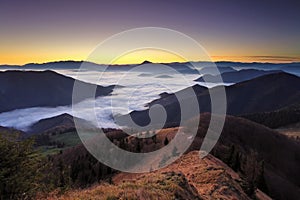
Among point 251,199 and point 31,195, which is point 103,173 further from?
point 31,195

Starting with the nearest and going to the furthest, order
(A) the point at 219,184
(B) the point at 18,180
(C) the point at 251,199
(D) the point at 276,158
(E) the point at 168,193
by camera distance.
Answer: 1. (B) the point at 18,180
2. (E) the point at 168,193
3. (A) the point at 219,184
4. (C) the point at 251,199
5. (D) the point at 276,158

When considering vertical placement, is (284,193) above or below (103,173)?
below

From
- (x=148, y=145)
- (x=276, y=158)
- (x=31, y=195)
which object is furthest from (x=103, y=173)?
(x=276, y=158)

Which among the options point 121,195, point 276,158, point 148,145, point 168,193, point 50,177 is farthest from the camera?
point 276,158

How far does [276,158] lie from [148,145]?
49817 millimetres

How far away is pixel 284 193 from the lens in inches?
2731

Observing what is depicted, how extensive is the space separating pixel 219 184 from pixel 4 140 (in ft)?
66.8

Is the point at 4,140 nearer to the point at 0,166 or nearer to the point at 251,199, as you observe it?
the point at 0,166

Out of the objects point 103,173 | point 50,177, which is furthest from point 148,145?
point 50,177

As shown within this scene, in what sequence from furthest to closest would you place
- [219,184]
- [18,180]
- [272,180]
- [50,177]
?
[272,180] < [219,184] < [50,177] < [18,180]

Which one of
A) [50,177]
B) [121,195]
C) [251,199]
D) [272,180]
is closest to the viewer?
[121,195]

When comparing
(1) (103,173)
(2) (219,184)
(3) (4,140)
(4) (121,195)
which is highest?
(3) (4,140)

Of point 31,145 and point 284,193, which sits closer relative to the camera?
point 31,145

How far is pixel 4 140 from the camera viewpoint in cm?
1758
